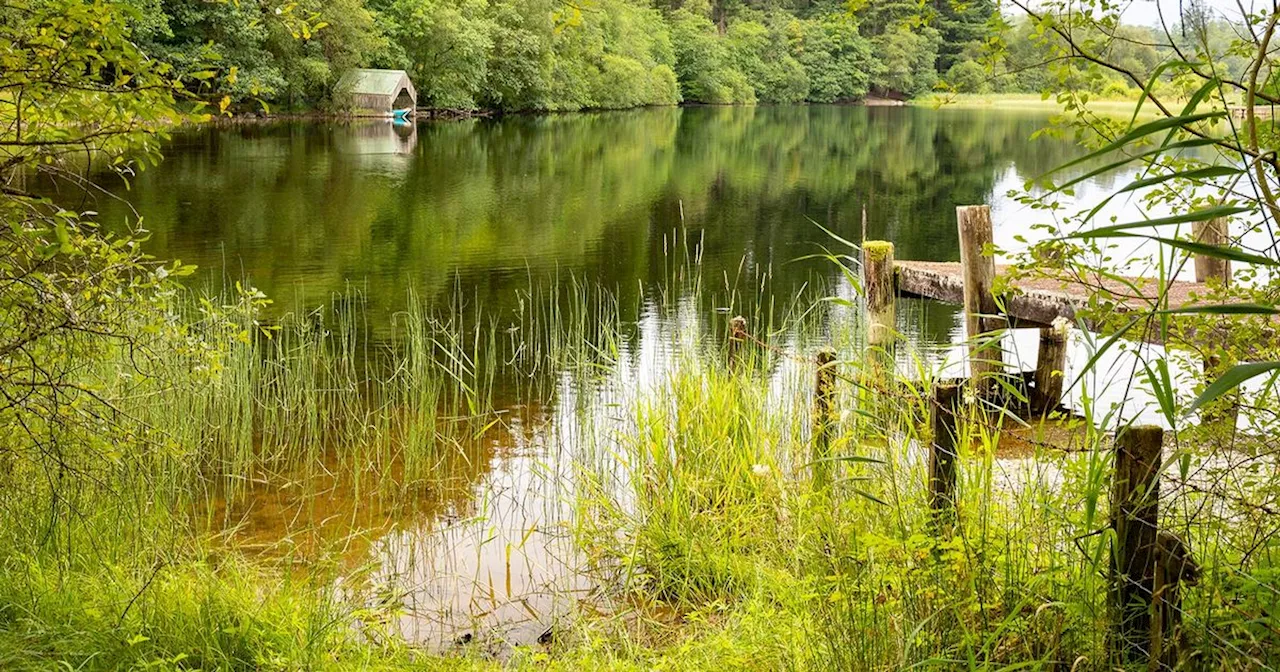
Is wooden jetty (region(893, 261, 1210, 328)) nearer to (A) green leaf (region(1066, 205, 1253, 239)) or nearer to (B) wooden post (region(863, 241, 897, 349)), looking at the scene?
(B) wooden post (region(863, 241, 897, 349))

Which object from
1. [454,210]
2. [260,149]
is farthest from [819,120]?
[454,210]

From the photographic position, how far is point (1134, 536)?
2572 millimetres

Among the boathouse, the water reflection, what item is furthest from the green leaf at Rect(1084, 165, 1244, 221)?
the boathouse

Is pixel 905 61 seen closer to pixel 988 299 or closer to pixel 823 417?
pixel 988 299

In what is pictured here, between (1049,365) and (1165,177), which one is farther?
(1049,365)

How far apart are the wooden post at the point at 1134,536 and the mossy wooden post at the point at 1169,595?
0.04 meters

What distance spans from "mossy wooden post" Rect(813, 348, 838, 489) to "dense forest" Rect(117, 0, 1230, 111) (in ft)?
5.73

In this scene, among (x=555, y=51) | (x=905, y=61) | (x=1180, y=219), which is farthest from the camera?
(x=905, y=61)

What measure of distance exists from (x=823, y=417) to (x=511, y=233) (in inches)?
514

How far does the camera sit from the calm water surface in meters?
5.55

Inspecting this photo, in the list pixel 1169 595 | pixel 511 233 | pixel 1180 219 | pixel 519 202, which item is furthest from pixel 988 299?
pixel 519 202

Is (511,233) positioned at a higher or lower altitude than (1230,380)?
lower

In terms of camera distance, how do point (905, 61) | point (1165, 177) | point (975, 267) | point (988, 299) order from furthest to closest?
point (905, 61) → point (988, 299) → point (975, 267) → point (1165, 177)

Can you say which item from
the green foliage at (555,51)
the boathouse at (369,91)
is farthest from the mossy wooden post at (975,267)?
the boathouse at (369,91)
